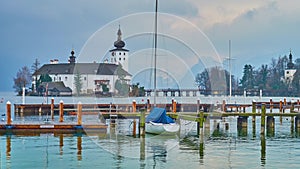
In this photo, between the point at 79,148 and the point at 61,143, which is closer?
the point at 79,148

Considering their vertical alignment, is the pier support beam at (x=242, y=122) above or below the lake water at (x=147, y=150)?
above

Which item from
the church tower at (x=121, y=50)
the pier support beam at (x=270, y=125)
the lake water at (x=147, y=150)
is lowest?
the lake water at (x=147, y=150)

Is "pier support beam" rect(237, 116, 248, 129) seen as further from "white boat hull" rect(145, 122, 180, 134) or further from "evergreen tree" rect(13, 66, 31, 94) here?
"evergreen tree" rect(13, 66, 31, 94)

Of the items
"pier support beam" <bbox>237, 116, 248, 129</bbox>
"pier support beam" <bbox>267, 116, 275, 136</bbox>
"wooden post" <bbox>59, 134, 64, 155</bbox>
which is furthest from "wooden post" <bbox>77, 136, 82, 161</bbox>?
"pier support beam" <bbox>267, 116, 275, 136</bbox>

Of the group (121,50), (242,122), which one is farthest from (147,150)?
(121,50)

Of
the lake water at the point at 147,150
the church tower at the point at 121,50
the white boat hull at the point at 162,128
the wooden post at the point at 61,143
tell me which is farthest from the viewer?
the church tower at the point at 121,50

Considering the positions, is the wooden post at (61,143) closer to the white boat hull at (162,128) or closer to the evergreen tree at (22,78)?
the white boat hull at (162,128)

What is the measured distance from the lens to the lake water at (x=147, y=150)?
76.0ft

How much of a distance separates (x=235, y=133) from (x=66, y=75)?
11164cm

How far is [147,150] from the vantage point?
89.2ft

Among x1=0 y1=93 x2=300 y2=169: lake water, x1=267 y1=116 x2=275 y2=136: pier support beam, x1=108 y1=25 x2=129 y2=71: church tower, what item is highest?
x1=108 y1=25 x2=129 y2=71: church tower

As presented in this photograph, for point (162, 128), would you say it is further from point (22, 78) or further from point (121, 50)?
point (22, 78)

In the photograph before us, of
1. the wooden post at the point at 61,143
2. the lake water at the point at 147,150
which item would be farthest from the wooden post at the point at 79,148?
the wooden post at the point at 61,143

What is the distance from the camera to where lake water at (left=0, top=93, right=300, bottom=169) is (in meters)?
23.2
